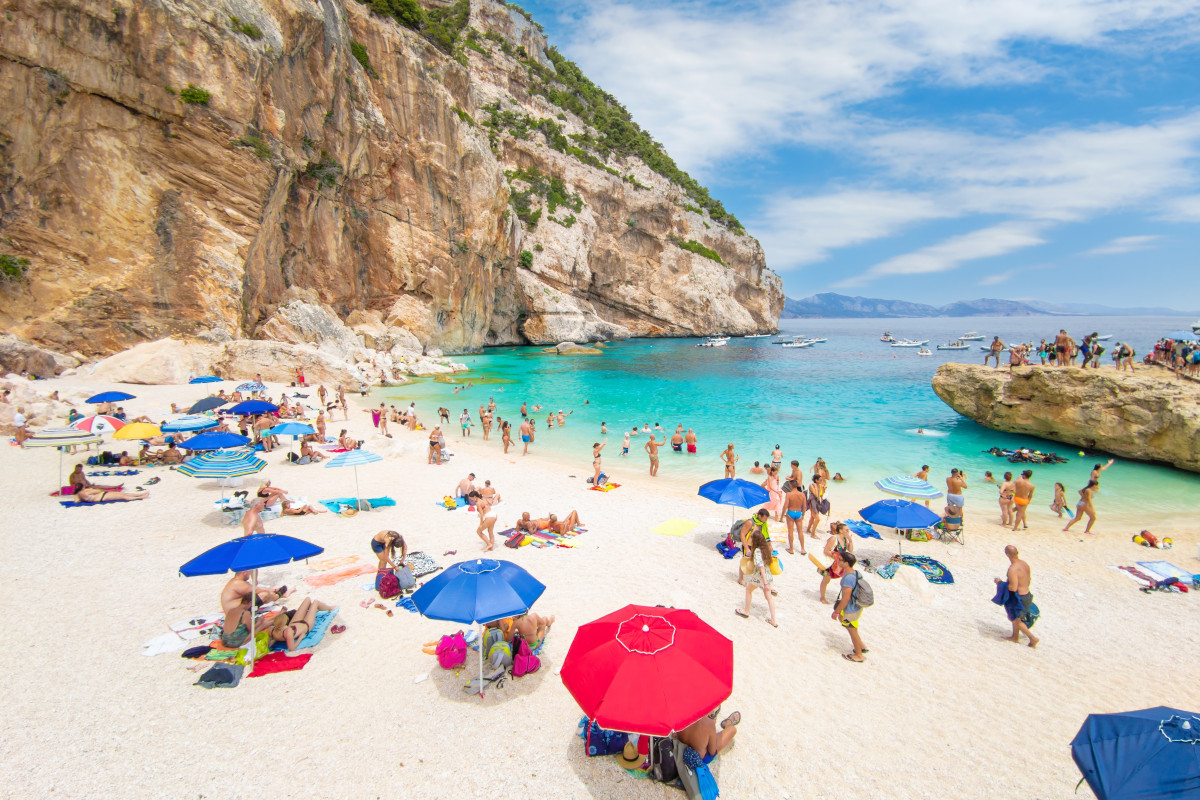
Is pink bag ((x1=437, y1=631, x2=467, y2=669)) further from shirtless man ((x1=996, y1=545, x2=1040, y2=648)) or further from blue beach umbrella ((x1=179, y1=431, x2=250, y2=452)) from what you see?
blue beach umbrella ((x1=179, y1=431, x2=250, y2=452))

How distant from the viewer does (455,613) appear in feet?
15.9

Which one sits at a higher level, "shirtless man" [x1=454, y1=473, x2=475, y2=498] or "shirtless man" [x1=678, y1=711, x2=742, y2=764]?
"shirtless man" [x1=454, y1=473, x2=475, y2=498]

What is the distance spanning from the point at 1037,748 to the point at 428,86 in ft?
174

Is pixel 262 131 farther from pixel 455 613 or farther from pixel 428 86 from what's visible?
pixel 455 613

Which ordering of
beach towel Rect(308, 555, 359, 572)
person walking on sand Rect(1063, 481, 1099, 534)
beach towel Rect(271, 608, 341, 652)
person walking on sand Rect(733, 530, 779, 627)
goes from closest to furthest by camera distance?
beach towel Rect(271, 608, 341, 652), person walking on sand Rect(733, 530, 779, 627), beach towel Rect(308, 555, 359, 572), person walking on sand Rect(1063, 481, 1099, 534)

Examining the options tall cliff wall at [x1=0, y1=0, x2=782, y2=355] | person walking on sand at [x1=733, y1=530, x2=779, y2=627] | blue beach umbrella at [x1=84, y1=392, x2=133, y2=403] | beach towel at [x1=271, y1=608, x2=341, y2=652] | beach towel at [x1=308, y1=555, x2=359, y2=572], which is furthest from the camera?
tall cliff wall at [x1=0, y1=0, x2=782, y2=355]

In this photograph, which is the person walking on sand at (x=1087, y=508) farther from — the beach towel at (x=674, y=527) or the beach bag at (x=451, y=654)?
the beach bag at (x=451, y=654)

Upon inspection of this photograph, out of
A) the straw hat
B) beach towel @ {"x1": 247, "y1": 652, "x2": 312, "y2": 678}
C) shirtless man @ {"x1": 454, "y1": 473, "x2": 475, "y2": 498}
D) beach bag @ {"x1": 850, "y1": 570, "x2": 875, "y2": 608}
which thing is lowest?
the straw hat

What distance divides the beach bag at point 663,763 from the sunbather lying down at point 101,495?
12.2 meters

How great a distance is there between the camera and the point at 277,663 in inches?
223

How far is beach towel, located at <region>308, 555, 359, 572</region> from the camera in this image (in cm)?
812

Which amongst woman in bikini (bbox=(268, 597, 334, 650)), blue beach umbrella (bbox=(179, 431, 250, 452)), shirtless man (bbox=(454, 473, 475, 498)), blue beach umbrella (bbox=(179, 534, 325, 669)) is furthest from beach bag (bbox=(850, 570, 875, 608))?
blue beach umbrella (bbox=(179, 431, 250, 452))

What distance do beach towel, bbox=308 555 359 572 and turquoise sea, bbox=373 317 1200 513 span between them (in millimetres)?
8285

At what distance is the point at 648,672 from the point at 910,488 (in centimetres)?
881
